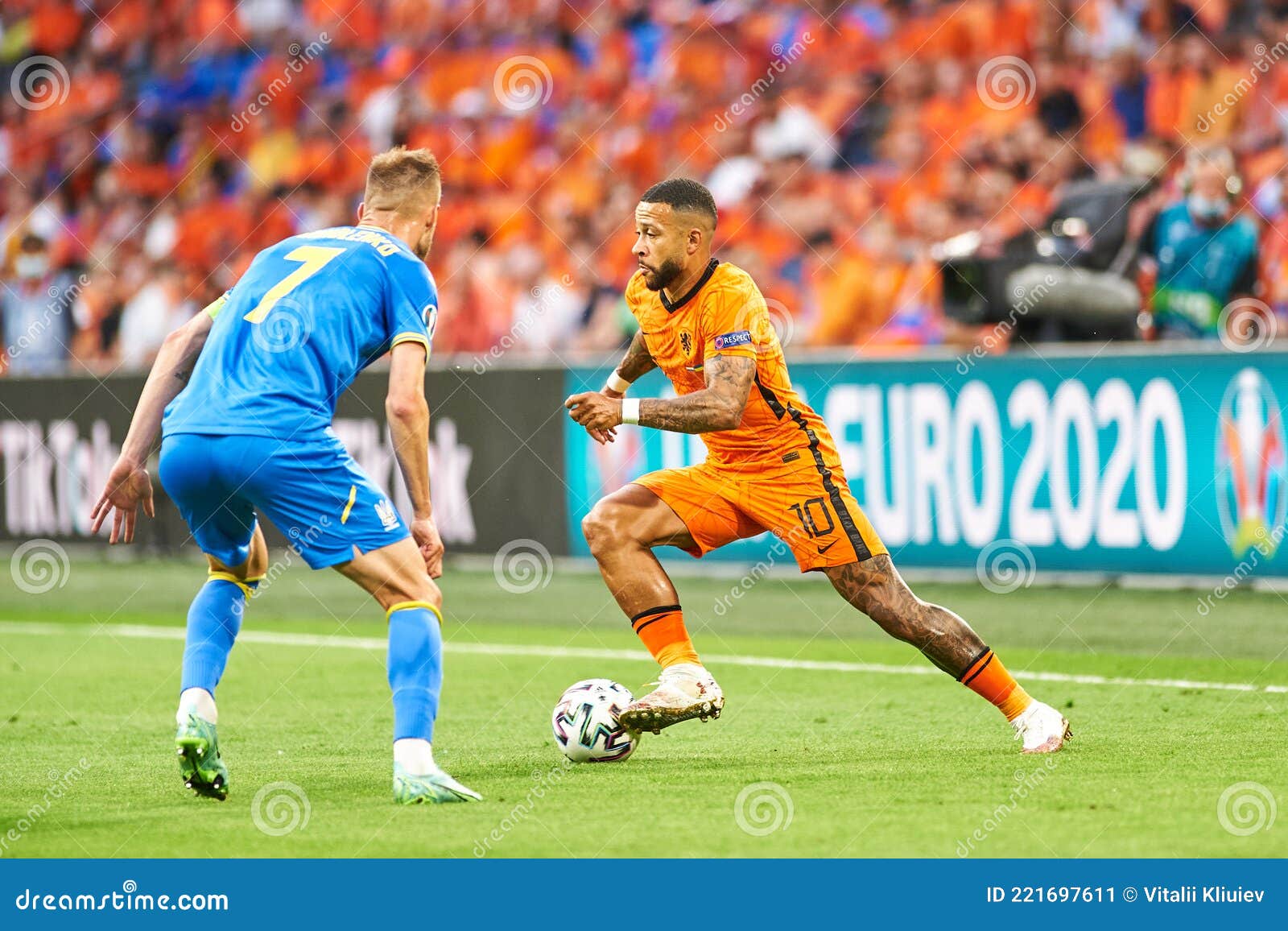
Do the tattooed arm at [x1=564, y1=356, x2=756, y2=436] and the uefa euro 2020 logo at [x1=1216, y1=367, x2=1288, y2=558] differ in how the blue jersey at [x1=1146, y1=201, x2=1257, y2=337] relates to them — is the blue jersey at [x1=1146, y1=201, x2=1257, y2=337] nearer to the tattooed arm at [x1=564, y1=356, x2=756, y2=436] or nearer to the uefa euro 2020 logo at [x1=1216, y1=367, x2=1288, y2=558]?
the uefa euro 2020 logo at [x1=1216, y1=367, x2=1288, y2=558]

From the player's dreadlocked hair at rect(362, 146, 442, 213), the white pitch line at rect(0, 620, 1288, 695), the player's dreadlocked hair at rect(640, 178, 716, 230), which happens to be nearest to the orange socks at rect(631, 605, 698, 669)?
the player's dreadlocked hair at rect(640, 178, 716, 230)

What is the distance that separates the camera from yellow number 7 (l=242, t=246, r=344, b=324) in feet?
19.9

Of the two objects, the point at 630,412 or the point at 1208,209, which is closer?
the point at 630,412

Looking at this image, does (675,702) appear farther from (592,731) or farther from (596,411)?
(596,411)

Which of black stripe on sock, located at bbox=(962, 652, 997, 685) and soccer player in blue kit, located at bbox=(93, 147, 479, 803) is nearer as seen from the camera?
soccer player in blue kit, located at bbox=(93, 147, 479, 803)

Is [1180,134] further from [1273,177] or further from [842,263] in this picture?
[842,263]

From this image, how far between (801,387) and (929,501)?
1.40m

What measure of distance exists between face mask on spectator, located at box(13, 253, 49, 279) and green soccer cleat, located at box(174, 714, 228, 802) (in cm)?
1627

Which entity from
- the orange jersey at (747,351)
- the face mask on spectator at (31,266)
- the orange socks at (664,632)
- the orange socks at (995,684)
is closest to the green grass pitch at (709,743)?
the orange socks at (995,684)

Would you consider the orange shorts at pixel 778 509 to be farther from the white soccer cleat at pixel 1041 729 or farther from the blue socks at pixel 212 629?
the blue socks at pixel 212 629

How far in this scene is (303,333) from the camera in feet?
19.8

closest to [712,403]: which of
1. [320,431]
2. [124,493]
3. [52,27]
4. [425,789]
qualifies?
[320,431]

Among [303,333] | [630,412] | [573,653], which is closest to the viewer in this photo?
[303,333]

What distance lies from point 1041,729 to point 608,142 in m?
12.8
